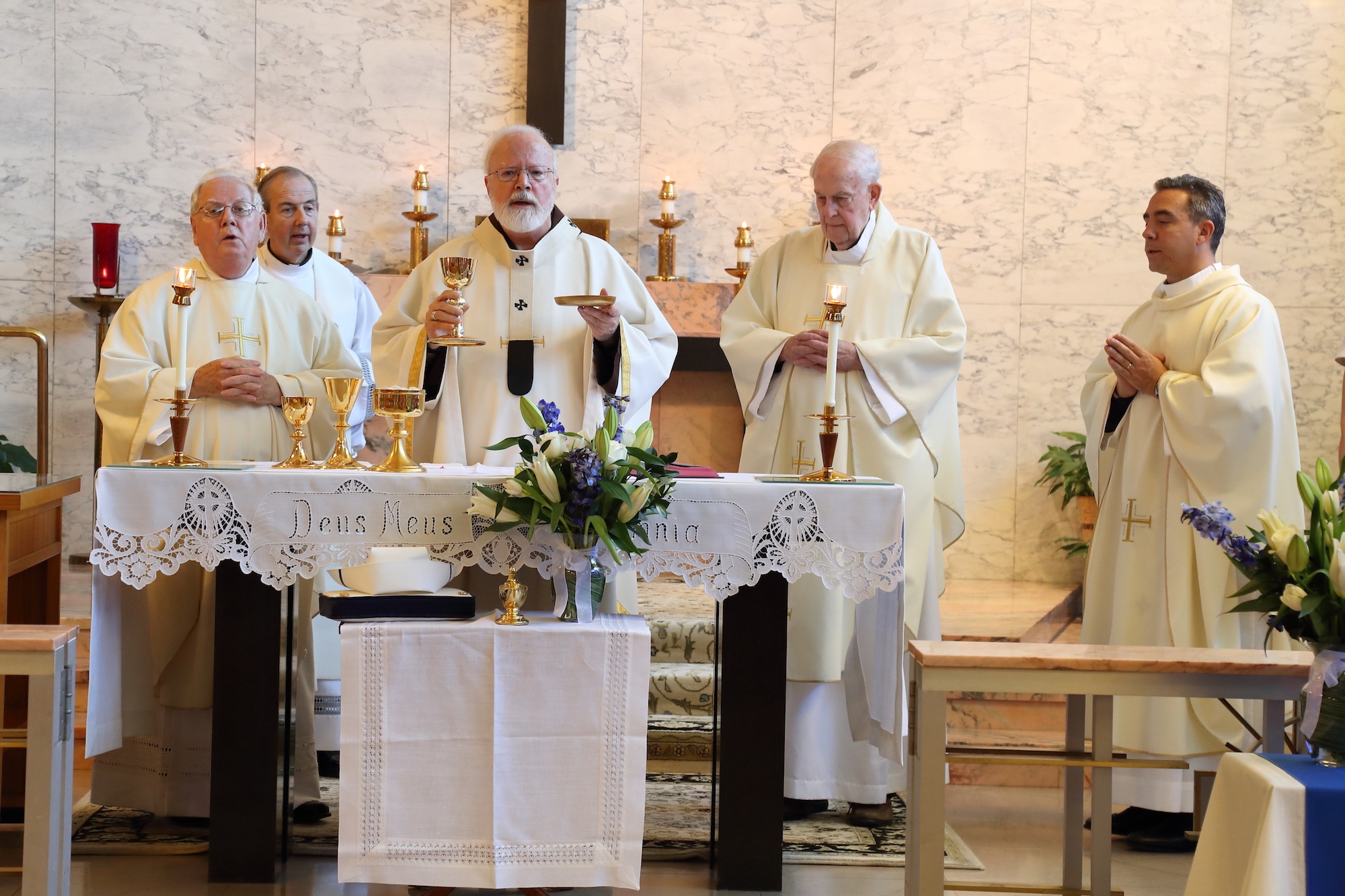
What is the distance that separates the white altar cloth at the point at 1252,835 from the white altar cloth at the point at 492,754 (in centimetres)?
130

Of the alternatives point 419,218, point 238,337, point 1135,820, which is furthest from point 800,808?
point 419,218

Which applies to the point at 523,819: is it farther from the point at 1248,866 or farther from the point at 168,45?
the point at 168,45

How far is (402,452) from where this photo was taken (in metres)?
3.47

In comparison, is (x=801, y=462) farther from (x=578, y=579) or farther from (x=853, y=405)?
(x=578, y=579)

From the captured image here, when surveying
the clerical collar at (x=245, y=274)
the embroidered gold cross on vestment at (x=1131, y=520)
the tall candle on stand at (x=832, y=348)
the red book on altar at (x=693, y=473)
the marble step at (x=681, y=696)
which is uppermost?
the clerical collar at (x=245, y=274)

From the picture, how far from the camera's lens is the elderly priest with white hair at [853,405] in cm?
427

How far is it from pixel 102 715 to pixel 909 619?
8.43 feet

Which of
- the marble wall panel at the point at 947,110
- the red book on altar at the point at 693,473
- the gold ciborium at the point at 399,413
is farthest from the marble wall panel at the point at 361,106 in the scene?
the red book on altar at the point at 693,473

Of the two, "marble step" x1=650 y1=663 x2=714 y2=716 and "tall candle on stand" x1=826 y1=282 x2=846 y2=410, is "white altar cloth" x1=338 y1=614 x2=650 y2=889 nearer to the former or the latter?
"tall candle on stand" x1=826 y1=282 x2=846 y2=410

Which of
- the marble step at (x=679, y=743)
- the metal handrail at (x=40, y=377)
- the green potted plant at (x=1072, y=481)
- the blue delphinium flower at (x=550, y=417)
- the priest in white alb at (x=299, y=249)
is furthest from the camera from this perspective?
the green potted plant at (x=1072, y=481)

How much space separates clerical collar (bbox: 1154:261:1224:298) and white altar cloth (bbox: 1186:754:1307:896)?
7.38 feet

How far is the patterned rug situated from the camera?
386 centimetres

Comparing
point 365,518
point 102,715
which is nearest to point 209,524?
point 365,518

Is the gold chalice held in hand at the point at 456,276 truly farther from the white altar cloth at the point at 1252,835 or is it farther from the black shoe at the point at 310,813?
the white altar cloth at the point at 1252,835
